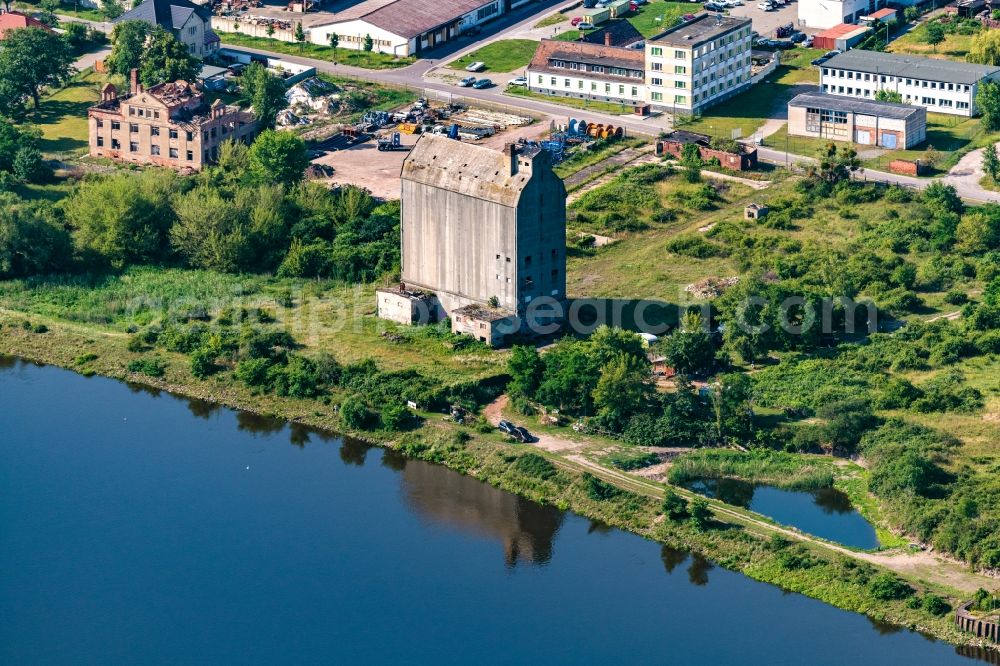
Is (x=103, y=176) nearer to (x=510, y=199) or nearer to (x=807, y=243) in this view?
(x=510, y=199)

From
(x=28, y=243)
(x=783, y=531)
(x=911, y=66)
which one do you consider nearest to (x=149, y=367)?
(x=28, y=243)

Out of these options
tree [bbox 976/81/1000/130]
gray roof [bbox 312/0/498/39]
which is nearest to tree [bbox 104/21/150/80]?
gray roof [bbox 312/0/498/39]

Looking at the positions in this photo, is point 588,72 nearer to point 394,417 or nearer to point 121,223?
point 121,223

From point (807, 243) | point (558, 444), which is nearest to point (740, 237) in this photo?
point (807, 243)

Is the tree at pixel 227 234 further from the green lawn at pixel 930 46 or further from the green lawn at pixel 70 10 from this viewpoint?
the green lawn at pixel 930 46

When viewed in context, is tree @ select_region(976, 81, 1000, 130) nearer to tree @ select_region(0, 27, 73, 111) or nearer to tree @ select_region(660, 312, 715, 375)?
tree @ select_region(660, 312, 715, 375)
